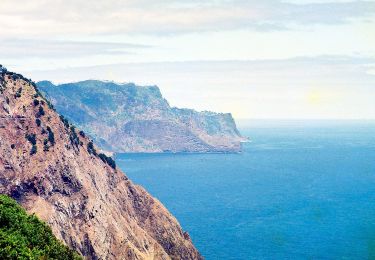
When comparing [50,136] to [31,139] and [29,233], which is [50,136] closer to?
[31,139]

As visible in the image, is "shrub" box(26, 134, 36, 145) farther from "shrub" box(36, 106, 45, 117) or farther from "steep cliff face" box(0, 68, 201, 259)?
"shrub" box(36, 106, 45, 117)

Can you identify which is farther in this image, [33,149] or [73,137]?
[73,137]

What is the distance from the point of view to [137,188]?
16125cm

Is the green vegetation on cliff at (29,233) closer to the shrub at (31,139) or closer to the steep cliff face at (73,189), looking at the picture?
the steep cliff face at (73,189)

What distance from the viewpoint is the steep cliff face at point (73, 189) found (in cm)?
12250

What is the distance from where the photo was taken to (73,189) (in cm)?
13288

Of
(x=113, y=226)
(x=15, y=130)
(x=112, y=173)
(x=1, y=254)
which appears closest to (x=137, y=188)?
(x=112, y=173)

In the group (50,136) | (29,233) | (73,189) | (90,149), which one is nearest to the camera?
(29,233)

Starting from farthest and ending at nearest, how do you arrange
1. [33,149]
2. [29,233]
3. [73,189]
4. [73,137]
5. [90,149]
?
[90,149] < [73,137] < [73,189] < [33,149] < [29,233]

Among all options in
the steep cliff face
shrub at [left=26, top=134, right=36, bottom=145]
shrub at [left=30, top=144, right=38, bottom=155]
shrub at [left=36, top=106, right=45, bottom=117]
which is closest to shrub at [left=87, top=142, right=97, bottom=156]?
the steep cliff face

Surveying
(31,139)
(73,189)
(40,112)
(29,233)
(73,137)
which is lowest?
(73,189)

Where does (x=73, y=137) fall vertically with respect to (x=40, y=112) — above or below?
below

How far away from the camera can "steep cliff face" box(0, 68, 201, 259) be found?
402ft

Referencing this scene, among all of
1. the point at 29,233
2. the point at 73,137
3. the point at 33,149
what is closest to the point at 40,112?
the point at 73,137
